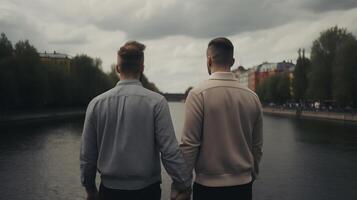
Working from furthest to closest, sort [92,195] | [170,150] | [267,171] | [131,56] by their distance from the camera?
1. [267,171]
2. [92,195]
3. [131,56]
4. [170,150]

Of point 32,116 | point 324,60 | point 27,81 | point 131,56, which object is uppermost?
point 324,60

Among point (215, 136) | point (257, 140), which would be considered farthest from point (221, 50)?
point (257, 140)

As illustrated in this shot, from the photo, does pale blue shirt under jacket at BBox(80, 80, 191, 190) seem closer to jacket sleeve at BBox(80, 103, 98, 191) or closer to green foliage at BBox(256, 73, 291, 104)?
jacket sleeve at BBox(80, 103, 98, 191)

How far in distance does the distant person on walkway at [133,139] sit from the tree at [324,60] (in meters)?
69.6

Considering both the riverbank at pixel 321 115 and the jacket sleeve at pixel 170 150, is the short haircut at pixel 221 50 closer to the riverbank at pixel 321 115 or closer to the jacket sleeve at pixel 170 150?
the jacket sleeve at pixel 170 150

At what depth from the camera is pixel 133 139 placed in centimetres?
424

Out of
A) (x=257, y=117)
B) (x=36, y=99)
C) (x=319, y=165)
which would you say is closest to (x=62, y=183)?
(x=319, y=165)

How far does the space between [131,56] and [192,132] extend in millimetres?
903

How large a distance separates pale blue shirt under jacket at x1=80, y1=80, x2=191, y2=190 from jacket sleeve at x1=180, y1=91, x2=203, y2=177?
0.28 feet

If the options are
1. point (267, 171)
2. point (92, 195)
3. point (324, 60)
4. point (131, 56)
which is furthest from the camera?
point (324, 60)

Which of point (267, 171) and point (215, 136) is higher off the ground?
point (215, 136)

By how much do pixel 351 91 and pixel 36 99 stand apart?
43.9 m

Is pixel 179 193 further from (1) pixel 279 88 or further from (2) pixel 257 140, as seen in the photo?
(1) pixel 279 88

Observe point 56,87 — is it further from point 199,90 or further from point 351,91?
point 199,90
